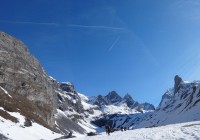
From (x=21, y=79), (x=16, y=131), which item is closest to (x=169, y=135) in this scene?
(x=16, y=131)

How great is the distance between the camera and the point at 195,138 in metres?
31.3

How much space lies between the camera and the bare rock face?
5428 inches

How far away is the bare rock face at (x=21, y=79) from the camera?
137875mm

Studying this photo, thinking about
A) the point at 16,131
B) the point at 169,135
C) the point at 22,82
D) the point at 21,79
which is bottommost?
the point at 169,135

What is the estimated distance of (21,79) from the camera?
152 meters

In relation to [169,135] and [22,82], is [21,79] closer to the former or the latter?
[22,82]

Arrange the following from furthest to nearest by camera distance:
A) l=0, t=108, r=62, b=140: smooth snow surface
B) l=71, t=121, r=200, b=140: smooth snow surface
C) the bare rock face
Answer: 1. the bare rock face
2. l=0, t=108, r=62, b=140: smooth snow surface
3. l=71, t=121, r=200, b=140: smooth snow surface

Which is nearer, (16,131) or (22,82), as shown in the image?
(16,131)

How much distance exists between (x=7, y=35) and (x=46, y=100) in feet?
135

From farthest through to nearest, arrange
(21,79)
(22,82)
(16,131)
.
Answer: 1. (21,79)
2. (22,82)
3. (16,131)

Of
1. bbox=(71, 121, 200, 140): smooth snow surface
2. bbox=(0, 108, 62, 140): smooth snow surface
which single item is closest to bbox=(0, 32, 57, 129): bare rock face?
bbox=(0, 108, 62, 140): smooth snow surface

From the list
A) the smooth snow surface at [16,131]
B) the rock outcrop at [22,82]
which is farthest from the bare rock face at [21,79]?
the smooth snow surface at [16,131]

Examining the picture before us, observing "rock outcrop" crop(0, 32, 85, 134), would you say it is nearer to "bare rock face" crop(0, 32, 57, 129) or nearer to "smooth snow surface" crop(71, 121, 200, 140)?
"bare rock face" crop(0, 32, 57, 129)

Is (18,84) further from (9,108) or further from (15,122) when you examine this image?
(15,122)
